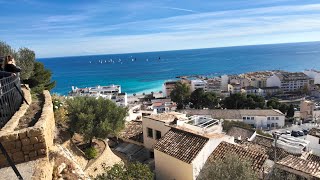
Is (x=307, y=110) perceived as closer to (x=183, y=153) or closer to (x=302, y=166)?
(x=302, y=166)

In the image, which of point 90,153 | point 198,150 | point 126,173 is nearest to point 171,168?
point 198,150

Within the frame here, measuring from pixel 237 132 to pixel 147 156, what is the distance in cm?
1407

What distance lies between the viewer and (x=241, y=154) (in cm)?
1489

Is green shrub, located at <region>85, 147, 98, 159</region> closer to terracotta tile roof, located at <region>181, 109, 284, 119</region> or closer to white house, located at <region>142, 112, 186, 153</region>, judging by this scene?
white house, located at <region>142, 112, 186, 153</region>

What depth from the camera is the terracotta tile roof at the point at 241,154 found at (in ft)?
46.1

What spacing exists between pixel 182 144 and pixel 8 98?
10171mm

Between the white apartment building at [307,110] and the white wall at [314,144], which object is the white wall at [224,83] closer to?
the white apartment building at [307,110]

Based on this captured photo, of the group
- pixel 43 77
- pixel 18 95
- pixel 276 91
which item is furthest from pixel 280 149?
pixel 276 91

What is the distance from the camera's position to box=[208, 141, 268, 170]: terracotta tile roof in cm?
1405

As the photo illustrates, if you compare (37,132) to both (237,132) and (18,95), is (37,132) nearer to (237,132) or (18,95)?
(18,95)

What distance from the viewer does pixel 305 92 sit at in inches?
3994

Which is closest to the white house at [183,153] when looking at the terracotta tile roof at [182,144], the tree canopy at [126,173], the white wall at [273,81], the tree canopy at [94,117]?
the terracotta tile roof at [182,144]

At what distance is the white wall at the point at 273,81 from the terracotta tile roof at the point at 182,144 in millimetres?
97287

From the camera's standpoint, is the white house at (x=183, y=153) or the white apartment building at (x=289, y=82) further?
the white apartment building at (x=289, y=82)
